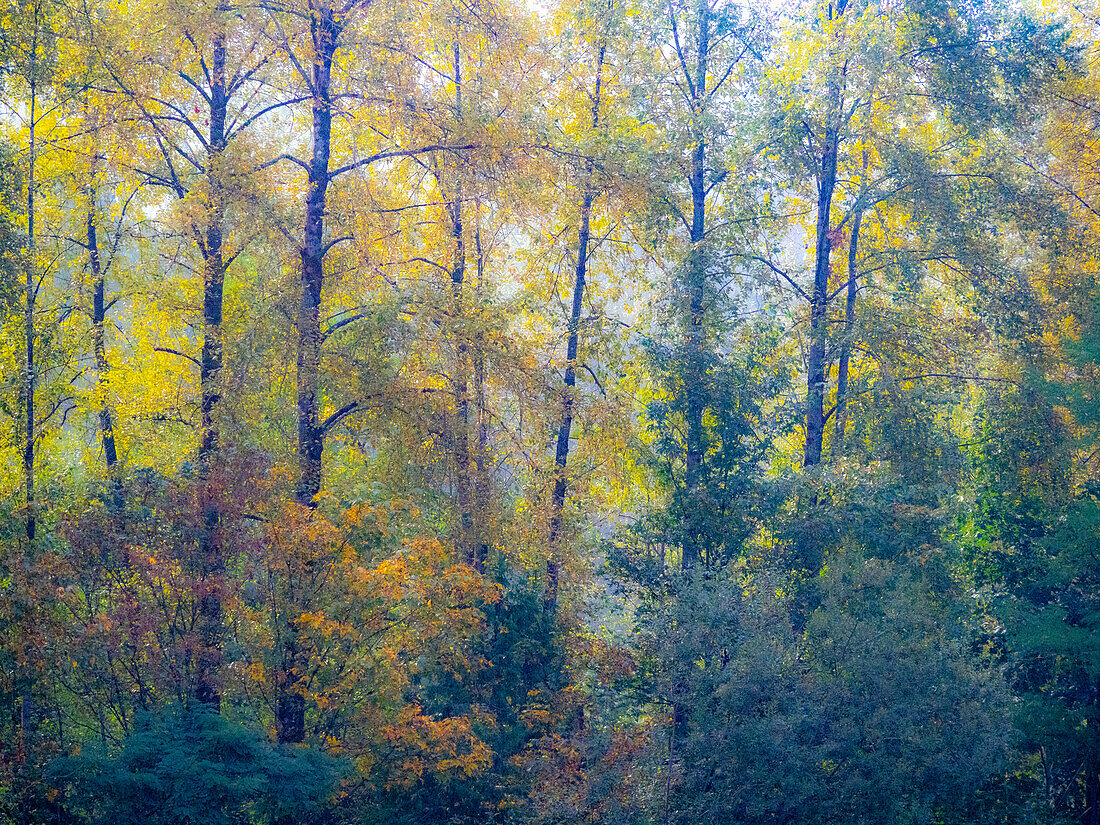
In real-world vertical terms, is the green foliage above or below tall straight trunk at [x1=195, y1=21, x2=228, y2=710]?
below

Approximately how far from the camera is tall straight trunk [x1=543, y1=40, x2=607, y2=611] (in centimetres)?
1495

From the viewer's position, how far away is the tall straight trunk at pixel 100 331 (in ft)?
48.1

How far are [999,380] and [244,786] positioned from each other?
46.1 feet

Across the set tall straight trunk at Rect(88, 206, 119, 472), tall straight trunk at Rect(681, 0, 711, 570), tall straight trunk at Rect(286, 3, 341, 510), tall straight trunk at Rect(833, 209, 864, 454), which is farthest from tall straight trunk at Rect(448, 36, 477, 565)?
tall straight trunk at Rect(833, 209, 864, 454)

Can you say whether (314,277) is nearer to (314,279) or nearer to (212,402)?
(314,279)

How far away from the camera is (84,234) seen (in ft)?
51.8

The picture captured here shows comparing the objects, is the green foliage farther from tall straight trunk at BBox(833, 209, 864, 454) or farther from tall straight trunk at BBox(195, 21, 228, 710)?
tall straight trunk at BBox(833, 209, 864, 454)

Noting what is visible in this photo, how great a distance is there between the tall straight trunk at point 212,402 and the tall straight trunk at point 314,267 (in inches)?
45.7

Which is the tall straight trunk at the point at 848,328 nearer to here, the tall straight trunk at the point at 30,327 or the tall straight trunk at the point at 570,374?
the tall straight trunk at the point at 570,374

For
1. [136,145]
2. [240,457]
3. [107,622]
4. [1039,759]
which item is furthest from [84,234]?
[1039,759]

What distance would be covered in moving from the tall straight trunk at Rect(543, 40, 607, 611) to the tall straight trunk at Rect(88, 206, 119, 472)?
753 centimetres

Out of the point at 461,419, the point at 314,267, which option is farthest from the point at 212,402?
the point at 461,419

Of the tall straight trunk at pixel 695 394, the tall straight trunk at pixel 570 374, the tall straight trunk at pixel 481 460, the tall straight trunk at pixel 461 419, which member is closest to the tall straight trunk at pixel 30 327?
the tall straight trunk at pixel 461 419

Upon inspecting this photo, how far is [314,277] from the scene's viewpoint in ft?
39.7
